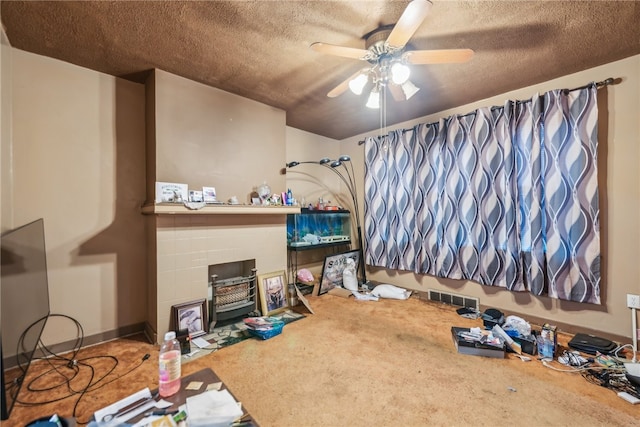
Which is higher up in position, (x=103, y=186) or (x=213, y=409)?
(x=103, y=186)

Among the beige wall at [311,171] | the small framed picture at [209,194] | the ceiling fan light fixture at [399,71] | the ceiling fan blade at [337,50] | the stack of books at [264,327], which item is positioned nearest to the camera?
the ceiling fan blade at [337,50]

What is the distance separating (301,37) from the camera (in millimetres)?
1817

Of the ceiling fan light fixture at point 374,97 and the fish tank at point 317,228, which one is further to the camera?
the fish tank at point 317,228

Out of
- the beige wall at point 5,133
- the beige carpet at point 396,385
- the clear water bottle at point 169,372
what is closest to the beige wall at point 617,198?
the beige carpet at point 396,385

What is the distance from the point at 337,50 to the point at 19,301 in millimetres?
2300

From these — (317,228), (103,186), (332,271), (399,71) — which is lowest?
(332,271)

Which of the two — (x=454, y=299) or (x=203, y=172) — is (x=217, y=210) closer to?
(x=203, y=172)

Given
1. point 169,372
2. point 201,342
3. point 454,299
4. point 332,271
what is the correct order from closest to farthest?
point 169,372, point 201,342, point 454,299, point 332,271

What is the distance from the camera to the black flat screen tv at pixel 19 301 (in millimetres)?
1151

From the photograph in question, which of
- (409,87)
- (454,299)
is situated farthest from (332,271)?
(409,87)

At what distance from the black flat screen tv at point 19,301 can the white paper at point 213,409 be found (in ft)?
2.34

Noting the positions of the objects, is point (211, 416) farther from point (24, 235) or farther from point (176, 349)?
point (24, 235)

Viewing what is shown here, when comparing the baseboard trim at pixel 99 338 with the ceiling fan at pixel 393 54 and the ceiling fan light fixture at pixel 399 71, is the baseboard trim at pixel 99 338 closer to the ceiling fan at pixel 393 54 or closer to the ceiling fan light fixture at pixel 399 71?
the ceiling fan at pixel 393 54

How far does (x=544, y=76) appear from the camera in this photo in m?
2.37
